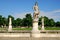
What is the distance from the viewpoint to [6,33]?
17.4 meters

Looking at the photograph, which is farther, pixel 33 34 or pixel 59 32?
pixel 33 34

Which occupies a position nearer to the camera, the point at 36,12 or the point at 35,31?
the point at 35,31

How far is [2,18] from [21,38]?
242 ft

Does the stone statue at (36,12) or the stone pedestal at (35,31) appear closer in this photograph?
the stone pedestal at (35,31)

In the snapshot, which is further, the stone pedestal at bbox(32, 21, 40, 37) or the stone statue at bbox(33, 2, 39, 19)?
the stone statue at bbox(33, 2, 39, 19)

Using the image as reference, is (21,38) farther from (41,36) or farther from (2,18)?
(2,18)

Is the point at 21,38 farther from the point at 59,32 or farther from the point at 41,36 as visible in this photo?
the point at 59,32

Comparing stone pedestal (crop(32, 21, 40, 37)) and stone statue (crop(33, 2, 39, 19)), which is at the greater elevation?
stone statue (crop(33, 2, 39, 19))

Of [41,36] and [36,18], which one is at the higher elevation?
[36,18]

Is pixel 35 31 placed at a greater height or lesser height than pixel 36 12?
lesser

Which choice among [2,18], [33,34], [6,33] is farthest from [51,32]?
[2,18]

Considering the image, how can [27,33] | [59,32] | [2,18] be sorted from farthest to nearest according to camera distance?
[2,18] → [27,33] → [59,32]

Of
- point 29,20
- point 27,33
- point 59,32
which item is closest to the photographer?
point 59,32

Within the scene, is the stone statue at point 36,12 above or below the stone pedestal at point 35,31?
above
